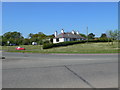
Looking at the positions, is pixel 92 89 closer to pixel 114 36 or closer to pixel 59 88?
pixel 59 88

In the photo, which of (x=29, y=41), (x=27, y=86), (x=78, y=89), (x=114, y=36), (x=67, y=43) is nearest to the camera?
(x=78, y=89)

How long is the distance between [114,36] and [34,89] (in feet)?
148

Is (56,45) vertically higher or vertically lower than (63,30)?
lower

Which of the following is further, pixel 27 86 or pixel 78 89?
pixel 27 86

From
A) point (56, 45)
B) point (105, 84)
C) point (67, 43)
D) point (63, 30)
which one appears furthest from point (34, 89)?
point (63, 30)

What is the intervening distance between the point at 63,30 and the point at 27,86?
7169cm

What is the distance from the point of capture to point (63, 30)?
250 ft

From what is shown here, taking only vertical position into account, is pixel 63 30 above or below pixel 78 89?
above

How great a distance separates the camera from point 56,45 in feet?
156

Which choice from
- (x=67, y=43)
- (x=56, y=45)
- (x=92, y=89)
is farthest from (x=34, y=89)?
(x=67, y=43)

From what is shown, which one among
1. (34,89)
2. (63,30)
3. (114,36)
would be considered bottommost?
(34,89)

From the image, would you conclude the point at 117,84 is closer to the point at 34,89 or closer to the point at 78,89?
the point at 78,89

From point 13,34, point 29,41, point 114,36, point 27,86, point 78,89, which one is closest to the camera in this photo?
point 78,89

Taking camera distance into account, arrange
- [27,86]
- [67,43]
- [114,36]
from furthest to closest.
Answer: [67,43]
[114,36]
[27,86]
